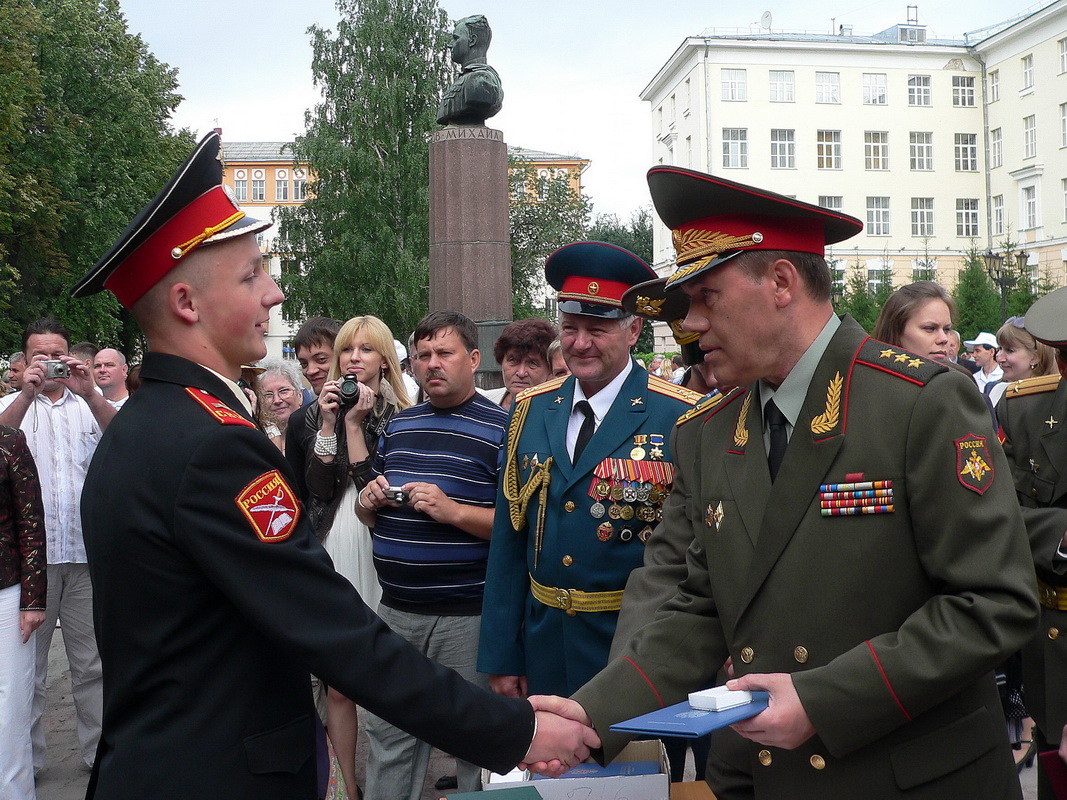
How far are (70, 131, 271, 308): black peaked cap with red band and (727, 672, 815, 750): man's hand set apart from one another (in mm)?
1456

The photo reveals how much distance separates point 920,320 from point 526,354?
231cm

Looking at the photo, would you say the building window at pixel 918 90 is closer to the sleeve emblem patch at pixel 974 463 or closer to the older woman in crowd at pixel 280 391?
the older woman in crowd at pixel 280 391

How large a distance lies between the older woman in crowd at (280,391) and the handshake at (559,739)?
4.07m

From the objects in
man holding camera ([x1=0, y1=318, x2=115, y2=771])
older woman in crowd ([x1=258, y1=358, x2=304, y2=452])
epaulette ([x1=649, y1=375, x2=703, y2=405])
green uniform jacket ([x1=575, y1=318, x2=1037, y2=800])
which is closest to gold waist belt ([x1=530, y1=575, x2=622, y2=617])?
epaulette ([x1=649, y1=375, x2=703, y2=405])

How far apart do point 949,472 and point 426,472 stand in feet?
9.51

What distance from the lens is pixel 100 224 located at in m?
30.2

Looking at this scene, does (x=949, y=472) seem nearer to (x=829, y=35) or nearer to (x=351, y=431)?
(x=351, y=431)

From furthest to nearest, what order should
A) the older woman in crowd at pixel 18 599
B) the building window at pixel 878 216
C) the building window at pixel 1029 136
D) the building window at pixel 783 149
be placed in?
1. the building window at pixel 878 216
2. the building window at pixel 783 149
3. the building window at pixel 1029 136
4. the older woman in crowd at pixel 18 599

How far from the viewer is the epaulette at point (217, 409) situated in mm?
2143

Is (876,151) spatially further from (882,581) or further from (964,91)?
(882,581)

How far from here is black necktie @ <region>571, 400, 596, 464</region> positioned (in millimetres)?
4004

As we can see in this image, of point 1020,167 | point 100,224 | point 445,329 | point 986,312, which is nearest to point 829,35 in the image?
point 1020,167

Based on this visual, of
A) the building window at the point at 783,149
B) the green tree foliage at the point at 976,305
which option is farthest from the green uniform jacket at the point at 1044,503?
the building window at the point at 783,149

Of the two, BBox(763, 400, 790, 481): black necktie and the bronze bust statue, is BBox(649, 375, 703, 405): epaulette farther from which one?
the bronze bust statue
